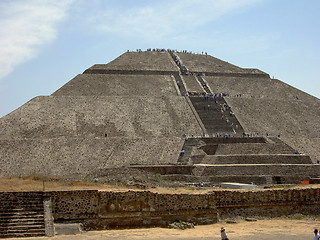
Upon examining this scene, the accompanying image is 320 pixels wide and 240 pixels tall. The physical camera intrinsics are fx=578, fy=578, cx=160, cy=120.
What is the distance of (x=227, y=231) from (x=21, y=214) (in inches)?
316

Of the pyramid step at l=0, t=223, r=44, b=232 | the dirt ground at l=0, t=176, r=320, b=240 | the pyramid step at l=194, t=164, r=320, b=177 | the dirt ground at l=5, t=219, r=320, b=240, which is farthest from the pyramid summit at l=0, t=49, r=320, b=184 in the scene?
the pyramid step at l=0, t=223, r=44, b=232

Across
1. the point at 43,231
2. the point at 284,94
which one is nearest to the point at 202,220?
the point at 43,231

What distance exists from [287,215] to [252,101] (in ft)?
129

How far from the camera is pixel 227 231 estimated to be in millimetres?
22906

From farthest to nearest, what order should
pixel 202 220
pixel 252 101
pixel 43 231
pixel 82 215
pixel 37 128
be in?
pixel 252 101 < pixel 37 128 < pixel 202 220 < pixel 82 215 < pixel 43 231

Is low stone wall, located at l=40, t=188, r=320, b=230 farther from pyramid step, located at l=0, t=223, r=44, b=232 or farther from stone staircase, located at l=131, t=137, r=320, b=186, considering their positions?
stone staircase, located at l=131, t=137, r=320, b=186

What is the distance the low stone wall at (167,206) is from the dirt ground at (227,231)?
642mm

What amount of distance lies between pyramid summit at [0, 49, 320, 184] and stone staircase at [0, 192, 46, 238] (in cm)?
1554

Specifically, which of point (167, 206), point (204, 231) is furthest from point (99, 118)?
point (204, 231)

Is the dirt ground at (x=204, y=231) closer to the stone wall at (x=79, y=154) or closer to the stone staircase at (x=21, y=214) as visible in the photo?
the stone staircase at (x=21, y=214)

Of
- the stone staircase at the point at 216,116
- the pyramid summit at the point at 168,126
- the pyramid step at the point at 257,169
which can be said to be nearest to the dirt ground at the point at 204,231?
the pyramid summit at the point at 168,126

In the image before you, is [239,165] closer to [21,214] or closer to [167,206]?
[167,206]

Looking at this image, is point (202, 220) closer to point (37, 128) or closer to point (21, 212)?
point (21, 212)

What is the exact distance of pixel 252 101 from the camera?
6538 cm
